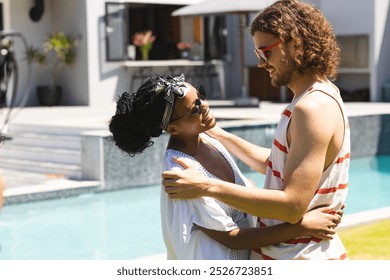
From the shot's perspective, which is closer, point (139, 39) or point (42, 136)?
point (42, 136)

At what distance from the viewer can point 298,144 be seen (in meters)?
2.06

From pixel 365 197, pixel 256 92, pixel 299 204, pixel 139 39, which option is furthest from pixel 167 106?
pixel 256 92

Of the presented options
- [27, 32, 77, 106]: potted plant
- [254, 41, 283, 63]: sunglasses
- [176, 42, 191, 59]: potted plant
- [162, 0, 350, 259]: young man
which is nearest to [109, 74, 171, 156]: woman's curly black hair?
[162, 0, 350, 259]: young man

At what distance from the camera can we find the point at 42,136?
1234 cm

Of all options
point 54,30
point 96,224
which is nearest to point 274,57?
point 96,224

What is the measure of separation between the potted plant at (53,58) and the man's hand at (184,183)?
16949 mm

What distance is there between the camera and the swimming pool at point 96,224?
705 cm

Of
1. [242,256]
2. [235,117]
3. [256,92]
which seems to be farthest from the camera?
[256,92]

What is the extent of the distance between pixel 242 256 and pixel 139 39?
17941 mm

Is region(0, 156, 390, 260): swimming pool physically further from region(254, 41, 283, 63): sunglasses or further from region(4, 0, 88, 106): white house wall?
region(4, 0, 88, 106): white house wall

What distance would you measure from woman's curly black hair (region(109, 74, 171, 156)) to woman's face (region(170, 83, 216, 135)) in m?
0.05

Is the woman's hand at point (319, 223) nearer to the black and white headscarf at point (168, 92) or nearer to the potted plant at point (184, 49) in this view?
the black and white headscarf at point (168, 92)

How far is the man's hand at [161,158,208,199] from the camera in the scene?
207 centimetres

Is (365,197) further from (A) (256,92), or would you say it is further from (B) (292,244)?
(A) (256,92)
